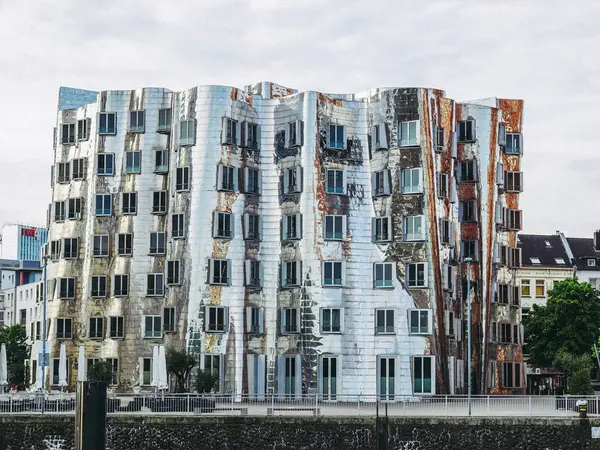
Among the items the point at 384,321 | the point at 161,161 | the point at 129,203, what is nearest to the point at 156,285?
the point at 129,203

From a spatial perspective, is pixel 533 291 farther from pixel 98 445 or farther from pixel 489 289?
pixel 98 445

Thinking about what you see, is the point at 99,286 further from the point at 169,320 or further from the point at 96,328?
the point at 169,320

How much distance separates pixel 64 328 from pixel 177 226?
12877 mm

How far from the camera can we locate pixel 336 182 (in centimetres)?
10025

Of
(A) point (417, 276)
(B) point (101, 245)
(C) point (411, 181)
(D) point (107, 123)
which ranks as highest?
(D) point (107, 123)

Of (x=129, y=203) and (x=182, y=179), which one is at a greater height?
(x=182, y=179)

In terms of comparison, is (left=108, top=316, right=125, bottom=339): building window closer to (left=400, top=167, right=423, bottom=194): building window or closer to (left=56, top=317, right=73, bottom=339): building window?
(left=56, top=317, right=73, bottom=339): building window

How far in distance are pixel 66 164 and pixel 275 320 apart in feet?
72.2

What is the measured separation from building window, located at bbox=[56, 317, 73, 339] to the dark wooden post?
57.5 m

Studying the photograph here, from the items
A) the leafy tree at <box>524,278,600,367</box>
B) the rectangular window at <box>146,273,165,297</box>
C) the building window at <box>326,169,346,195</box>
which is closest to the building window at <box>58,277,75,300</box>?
the rectangular window at <box>146,273,165,297</box>

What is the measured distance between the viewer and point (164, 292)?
10056 centimetres

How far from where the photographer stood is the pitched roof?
140750mm

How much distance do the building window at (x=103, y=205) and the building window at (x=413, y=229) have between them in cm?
2350

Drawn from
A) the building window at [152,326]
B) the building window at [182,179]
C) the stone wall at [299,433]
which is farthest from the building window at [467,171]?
the stone wall at [299,433]
